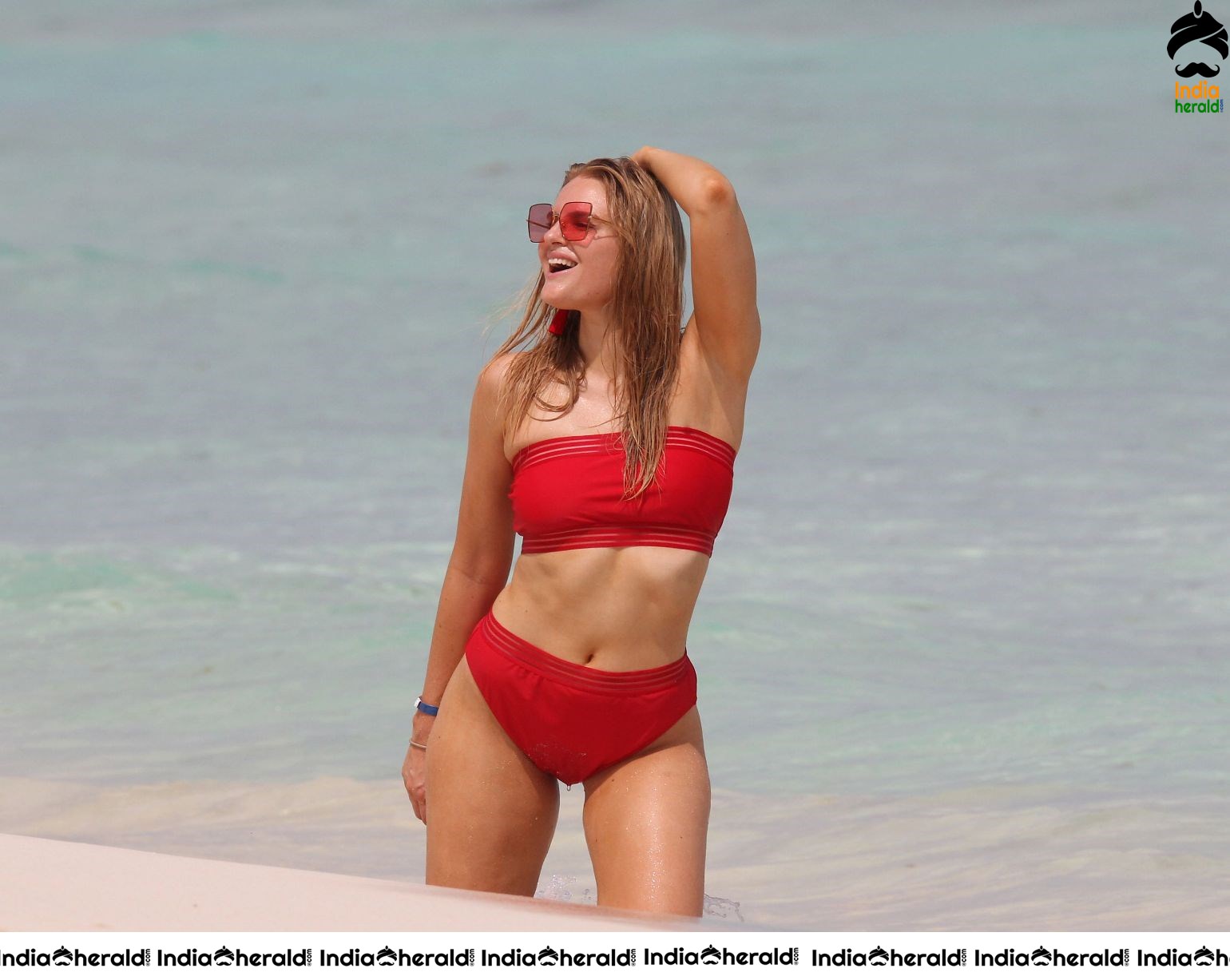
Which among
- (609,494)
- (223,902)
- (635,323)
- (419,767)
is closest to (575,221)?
(635,323)

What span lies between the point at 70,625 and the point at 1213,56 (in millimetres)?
19492

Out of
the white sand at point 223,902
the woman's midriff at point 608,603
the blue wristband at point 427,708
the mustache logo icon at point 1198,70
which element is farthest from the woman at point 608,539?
the mustache logo icon at point 1198,70

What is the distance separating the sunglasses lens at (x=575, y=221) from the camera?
3029mm

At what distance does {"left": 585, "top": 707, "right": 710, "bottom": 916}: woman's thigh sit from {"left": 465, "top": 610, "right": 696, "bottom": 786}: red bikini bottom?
4 cm

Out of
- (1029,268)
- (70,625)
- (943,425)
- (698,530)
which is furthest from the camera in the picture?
(1029,268)

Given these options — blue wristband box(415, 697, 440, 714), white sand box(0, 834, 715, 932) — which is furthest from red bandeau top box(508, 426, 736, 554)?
white sand box(0, 834, 715, 932)

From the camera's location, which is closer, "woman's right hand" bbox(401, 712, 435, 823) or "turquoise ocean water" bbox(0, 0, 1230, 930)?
"woman's right hand" bbox(401, 712, 435, 823)

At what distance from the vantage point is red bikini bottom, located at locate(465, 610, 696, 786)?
293 cm

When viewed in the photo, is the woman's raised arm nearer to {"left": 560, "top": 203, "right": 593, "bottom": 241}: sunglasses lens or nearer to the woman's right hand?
{"left": 560, "top": 203, "right": 593, "bottom": 241}: sunglasses lens

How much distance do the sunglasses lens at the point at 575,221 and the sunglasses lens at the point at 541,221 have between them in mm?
55

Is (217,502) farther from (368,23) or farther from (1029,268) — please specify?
(368,23)

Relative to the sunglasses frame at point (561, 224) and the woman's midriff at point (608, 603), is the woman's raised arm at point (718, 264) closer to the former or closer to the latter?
the sunglasses frame at point (561, 224)
